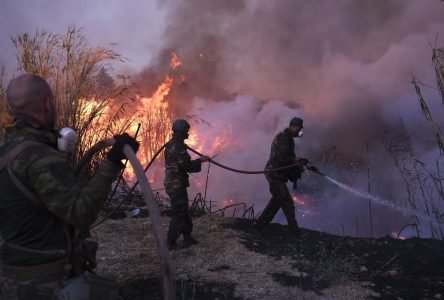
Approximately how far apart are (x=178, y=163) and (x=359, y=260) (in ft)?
9.02

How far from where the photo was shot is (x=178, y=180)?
6633 mm

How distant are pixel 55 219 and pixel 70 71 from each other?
5.56 meters

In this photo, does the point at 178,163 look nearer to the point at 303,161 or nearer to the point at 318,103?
the point at 303,161

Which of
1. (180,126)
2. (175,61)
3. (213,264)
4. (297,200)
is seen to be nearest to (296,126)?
(180,126)

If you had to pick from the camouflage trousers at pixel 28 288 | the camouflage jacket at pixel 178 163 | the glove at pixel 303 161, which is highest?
the glove at pixel 303 161

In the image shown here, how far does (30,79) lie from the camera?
2.33 meters

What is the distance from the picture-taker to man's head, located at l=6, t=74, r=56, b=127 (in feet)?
7.61

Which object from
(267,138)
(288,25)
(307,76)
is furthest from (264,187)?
(288,25)

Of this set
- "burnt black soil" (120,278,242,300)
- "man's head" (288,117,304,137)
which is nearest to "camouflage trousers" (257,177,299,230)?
"man's head" (288,117,304,137)

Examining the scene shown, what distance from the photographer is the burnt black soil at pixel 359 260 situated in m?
5.32

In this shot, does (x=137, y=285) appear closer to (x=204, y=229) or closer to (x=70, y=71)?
(x=204, y=229)

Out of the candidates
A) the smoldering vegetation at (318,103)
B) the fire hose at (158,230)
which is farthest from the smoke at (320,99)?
the fire hose at (158,230)

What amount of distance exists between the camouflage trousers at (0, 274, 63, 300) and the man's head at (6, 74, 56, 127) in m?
0.77

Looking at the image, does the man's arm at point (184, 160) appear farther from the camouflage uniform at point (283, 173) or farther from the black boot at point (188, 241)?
the camouflage uniform at point (283, 173)
